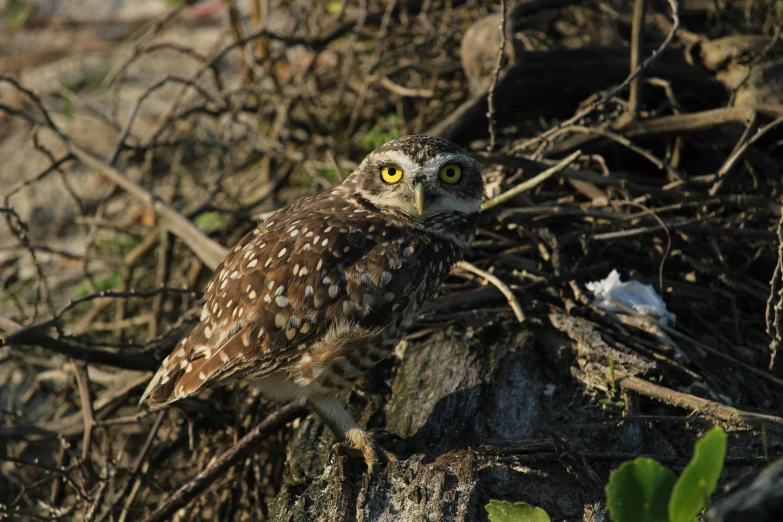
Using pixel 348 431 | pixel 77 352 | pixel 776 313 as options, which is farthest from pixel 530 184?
pixel 77 352

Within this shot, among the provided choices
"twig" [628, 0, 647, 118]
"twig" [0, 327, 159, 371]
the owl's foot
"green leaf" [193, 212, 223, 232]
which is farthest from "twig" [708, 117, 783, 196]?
"green leaf" [193, 212, 223, 232]

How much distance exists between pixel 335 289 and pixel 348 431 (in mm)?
439

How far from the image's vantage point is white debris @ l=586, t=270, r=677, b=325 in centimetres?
252

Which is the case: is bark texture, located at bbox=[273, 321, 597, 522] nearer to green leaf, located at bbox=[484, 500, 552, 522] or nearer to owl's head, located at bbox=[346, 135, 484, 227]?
green leaf, located at bbox=[484, 500, 552, 522]

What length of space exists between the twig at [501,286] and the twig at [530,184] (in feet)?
0.76

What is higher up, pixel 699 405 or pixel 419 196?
pixel 419 196

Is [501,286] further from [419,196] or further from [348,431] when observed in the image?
[348,431]

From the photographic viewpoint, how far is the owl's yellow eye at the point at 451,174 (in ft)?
8.23

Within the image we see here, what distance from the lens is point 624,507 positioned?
1.41 m

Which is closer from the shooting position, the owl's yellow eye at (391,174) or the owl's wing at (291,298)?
the owl's wing at (291,298)

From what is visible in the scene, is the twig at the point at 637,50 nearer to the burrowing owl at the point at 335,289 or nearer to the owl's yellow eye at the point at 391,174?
the burrowing owl at the point at 335,289

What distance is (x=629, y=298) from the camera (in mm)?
2561

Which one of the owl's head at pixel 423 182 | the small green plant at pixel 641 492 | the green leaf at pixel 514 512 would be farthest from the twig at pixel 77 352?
the small green plant at pixel 641 492

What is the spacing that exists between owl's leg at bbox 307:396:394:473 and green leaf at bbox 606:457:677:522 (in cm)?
89
